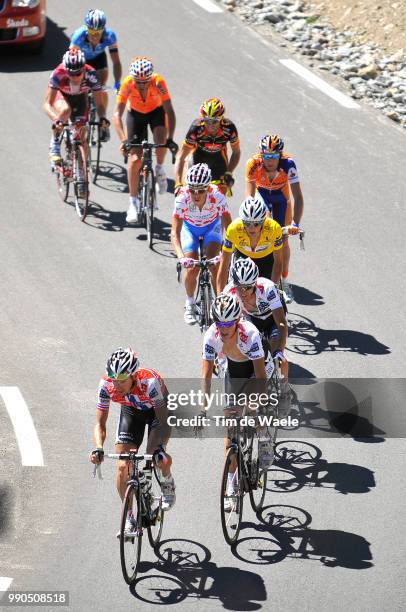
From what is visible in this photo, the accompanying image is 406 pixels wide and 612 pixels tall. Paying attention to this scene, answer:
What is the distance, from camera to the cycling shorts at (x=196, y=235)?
1509 centimetres

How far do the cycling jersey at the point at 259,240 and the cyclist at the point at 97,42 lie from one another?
243 inches

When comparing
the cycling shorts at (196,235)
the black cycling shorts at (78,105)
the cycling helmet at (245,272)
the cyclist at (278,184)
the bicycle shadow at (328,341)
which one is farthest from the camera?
the black cycling shorts at (78,105)

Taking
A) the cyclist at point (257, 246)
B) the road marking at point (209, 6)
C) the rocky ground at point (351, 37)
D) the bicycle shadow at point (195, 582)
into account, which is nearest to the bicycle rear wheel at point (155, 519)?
the bicycle shadow at point (195, 582)

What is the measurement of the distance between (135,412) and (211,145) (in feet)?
19.7

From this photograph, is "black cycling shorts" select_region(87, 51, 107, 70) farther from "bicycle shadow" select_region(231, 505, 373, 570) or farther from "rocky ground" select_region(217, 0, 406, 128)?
"bicycle shadow" select_region(231, 505, 373, 570)

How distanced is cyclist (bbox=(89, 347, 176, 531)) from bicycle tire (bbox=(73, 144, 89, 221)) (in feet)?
23.7

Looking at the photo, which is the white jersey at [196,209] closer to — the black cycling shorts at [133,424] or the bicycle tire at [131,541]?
the black cycling shorts at [133,424]

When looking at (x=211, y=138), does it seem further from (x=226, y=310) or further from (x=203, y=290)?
(x=226, y=310)

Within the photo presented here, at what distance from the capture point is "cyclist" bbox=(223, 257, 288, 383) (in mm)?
12500

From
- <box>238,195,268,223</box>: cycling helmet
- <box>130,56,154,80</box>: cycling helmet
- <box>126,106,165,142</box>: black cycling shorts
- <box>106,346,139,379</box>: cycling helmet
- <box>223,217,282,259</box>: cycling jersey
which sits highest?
<box>130,56,154,80</box>: cycling helmet

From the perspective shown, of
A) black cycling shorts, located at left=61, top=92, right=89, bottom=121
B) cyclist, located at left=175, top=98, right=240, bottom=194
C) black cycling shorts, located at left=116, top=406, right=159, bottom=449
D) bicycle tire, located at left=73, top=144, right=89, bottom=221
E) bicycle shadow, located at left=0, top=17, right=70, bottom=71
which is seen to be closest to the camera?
black cycling shorts, located at left=116, top=406, right=159, bottom=449

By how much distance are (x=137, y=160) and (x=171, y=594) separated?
7.98 meters

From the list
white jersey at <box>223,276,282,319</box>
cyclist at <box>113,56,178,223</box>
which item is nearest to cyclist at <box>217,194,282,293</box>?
white jersey at <box>223,276,282,319</box>

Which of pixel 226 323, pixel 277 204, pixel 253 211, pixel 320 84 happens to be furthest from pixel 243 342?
pixel 320 84
